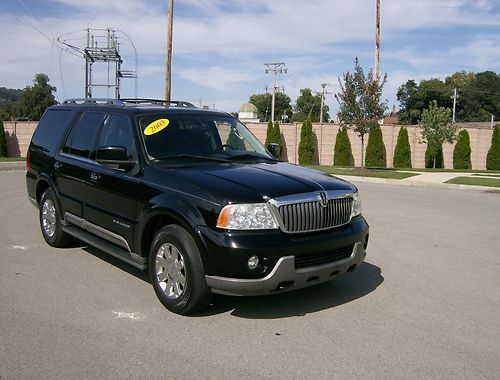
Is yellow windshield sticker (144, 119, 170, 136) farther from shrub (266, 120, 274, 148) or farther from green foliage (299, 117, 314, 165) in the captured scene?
shrub (266, 120, 274, 148)

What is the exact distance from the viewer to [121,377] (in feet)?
11.5

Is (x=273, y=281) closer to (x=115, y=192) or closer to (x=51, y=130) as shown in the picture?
(x=115, y=192)

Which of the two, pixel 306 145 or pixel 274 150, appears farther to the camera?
pixel 306 145

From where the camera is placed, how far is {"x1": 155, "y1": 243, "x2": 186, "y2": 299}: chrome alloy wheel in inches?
183

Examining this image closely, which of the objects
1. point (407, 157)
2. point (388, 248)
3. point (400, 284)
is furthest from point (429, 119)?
point (400, 284)

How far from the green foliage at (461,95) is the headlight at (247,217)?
9109cm

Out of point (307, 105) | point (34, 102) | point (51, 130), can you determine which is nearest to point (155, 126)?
point (51, 130)

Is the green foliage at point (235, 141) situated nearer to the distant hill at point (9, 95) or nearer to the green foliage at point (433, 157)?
the green foliage at point (433, 157)

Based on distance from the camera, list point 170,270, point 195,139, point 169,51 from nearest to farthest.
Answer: point 170,270 < point 195,139 < point 169,51

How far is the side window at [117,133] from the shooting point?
552 centimetres

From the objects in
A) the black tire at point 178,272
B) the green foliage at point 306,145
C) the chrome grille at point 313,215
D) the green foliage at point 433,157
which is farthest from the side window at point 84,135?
the green foliage at point 433,157

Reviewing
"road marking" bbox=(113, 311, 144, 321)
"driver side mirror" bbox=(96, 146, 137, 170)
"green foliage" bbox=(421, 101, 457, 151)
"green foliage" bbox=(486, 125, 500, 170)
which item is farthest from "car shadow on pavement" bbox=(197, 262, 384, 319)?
"green foliage" bbox=(486, 125, 500, 170)

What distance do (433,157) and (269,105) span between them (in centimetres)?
8769

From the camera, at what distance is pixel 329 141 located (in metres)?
30.8
